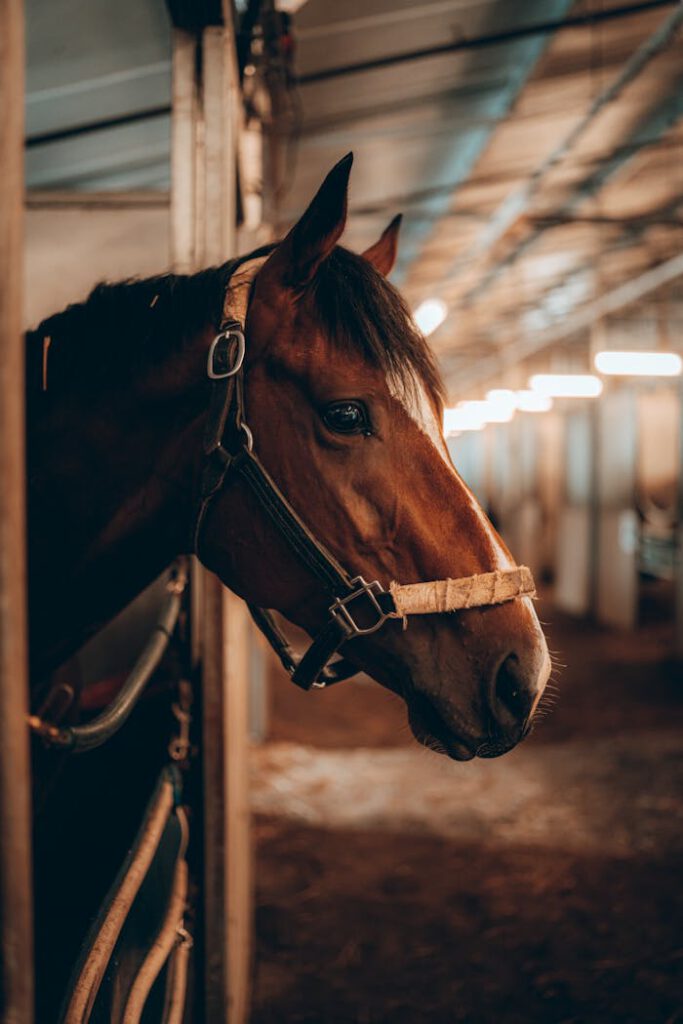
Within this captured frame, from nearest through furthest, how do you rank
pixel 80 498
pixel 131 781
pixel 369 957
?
1. pixel 80 498
2. pixel 131 781
3. pixel 369 957

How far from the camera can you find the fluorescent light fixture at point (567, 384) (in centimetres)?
676

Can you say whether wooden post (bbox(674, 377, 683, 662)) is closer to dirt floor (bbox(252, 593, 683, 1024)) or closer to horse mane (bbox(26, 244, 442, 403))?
dirt floor (bbox(252, 593, 683, 1024))

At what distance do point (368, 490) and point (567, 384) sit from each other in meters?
6.17

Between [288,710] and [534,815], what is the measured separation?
90.2 inches

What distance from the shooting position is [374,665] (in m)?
1.25

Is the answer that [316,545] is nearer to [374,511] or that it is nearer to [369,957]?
[374,511]

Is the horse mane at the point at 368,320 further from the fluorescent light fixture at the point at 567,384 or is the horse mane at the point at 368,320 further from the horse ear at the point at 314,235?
the fluorescent light fixture at the point at 567,384

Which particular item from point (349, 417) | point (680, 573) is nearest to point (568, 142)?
point (680, 573)

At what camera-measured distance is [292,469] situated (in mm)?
1215

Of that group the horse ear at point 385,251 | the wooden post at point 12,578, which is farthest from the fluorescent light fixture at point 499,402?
the wooden post at point 12,578

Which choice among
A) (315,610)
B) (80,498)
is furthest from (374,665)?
(80,498)

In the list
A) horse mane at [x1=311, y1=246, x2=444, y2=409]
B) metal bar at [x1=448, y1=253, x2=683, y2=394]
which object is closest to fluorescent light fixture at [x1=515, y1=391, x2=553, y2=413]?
metal bar at [x1=448, y1=253, x2=683, y2=394]

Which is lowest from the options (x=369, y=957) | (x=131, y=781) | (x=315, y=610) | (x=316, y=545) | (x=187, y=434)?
(x=369, y=957)

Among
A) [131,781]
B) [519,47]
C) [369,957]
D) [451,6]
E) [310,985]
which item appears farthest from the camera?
[519,47]
